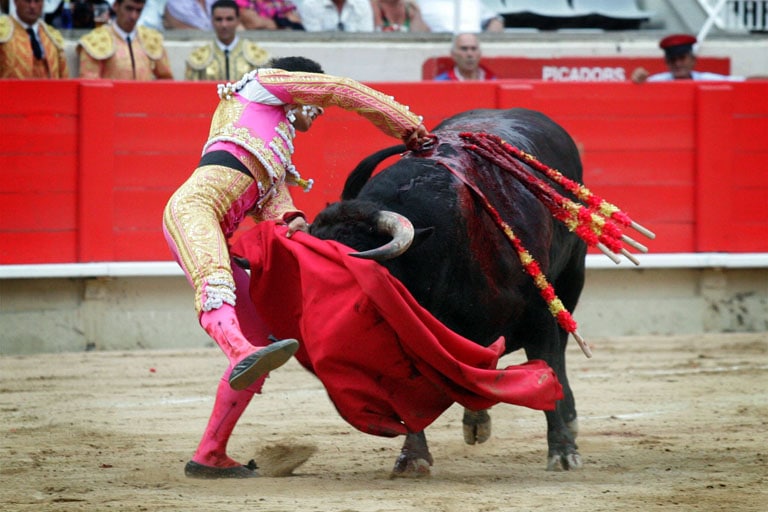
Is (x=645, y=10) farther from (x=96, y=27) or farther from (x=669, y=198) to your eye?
(x=96, y=27)

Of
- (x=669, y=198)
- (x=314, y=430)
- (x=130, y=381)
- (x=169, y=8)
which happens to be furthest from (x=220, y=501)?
(x=169, y=8)

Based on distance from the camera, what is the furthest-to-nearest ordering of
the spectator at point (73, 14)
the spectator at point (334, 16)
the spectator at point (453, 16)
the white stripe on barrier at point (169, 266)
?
the spectator at point (453, 16), the spectator at point (334, 16), the spectator at point (73, 14), the white stripe on barrier at point (169, 266)

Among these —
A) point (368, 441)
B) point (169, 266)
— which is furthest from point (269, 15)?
point (368, 441)

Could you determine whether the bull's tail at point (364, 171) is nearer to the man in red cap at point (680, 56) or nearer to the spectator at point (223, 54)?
the spectator at point (223, 54)

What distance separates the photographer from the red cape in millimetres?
3502

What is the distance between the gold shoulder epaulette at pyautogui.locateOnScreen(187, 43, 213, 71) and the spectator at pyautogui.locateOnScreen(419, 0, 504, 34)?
76.5 inches

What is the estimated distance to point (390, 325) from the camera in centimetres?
354

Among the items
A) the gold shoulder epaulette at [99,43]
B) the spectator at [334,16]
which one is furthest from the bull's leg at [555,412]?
the spectator at [334,16]

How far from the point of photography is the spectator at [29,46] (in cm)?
700

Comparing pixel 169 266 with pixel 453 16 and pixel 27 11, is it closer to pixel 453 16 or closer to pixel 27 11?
pixel 27 11

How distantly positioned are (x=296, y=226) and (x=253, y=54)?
4016 mm

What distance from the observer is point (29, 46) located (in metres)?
7.08

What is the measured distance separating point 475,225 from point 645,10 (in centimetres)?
670

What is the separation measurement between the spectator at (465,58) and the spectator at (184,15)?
5.30 feet
